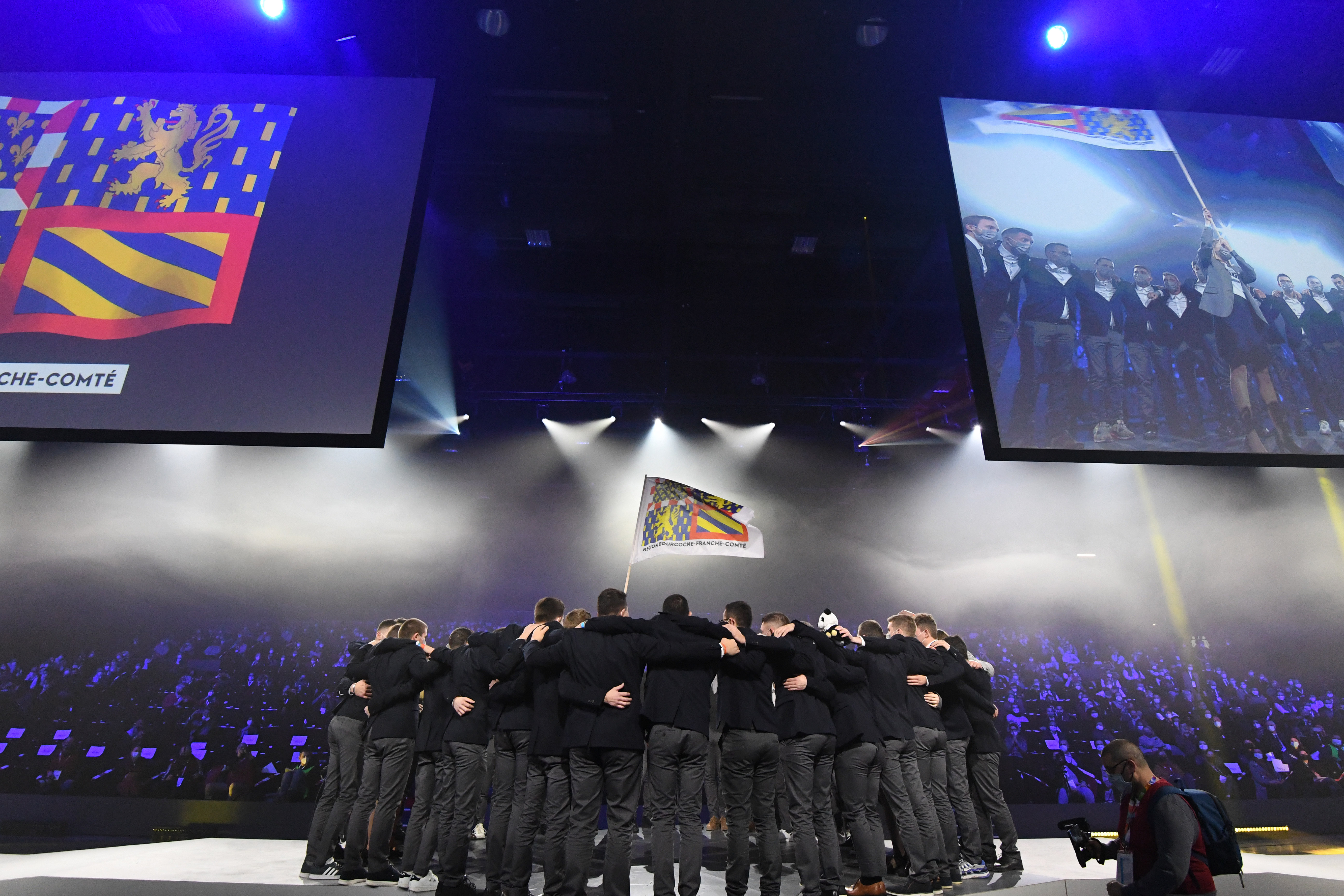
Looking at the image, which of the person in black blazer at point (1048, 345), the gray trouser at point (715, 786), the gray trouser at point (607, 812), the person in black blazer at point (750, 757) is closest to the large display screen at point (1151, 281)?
the person in black blazer at point (1048, 345)

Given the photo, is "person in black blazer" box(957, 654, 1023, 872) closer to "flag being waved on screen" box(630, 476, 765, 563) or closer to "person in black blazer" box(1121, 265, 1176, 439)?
"flag being waved on screen" box(630, 476, 765, 563)

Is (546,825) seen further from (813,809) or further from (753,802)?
(813,809)

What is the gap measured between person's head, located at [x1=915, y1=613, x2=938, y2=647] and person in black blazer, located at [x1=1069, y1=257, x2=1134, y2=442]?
1808mm

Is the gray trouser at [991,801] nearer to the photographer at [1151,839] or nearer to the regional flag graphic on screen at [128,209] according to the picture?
the photographer at [1151,839]

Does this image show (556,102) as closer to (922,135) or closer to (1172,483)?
(922,135)

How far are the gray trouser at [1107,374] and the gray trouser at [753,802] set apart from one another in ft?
11.4

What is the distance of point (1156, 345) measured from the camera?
5.44 metres

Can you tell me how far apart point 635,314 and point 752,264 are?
71.3 inches

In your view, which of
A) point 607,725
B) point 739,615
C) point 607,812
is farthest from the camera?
point 739,615

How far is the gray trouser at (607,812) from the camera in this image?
3.54 meters

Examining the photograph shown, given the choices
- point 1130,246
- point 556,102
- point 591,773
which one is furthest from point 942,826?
point 556,102

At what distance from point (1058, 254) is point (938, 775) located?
4119 mm

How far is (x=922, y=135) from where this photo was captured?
6848 mm

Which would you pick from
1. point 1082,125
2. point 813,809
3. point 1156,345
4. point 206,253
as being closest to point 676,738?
point 813,809
